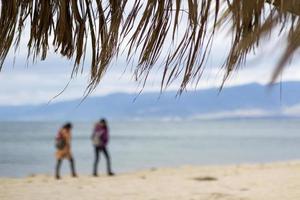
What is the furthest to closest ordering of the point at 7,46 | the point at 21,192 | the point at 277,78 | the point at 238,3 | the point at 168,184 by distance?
the point at 168,184 < the point at 21,192 < the point at 7,46 < the point at 238,3 < the point at 277,78

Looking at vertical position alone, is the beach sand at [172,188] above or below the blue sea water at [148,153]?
above

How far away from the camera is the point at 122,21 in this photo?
7.05ft

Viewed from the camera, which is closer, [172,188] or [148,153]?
[172,188]

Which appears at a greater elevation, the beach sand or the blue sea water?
the beach sand

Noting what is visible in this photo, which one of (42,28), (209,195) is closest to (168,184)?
(209,195)

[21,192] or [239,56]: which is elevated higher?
[239,56]

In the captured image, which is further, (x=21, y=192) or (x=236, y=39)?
(x=21, y=192)

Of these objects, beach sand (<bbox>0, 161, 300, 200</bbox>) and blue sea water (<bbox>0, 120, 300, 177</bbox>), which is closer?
beach sand (<bbox>0, 161, 300, 200</bbox>)

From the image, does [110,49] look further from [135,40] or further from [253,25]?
[253,25]

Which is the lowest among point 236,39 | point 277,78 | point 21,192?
point 21,192

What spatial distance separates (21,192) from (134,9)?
9938 millimetres

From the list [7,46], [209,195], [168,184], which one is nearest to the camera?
[7,46]

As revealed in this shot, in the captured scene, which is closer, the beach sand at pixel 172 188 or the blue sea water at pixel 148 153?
the beach sand at pixel 172 188

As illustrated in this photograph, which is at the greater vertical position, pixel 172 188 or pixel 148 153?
pixel 172 188
